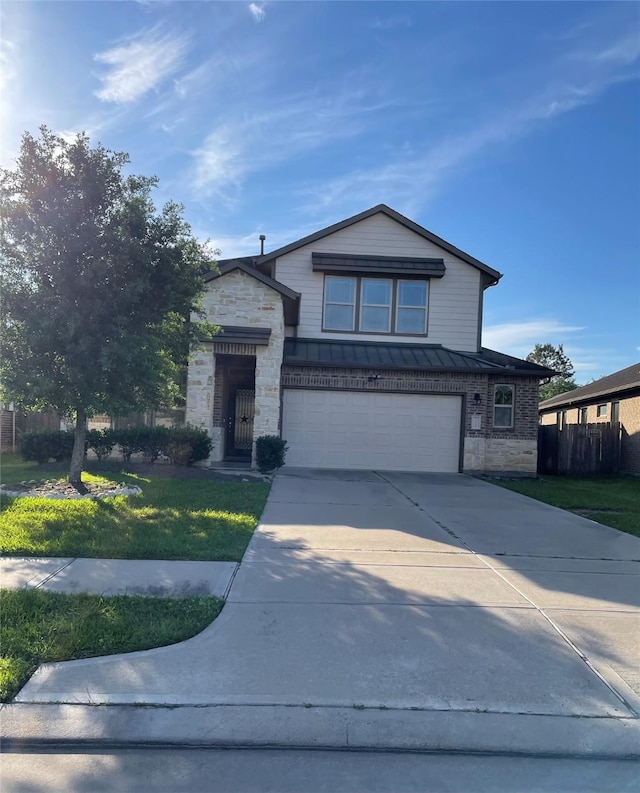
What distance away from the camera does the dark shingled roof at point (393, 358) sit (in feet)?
52.8

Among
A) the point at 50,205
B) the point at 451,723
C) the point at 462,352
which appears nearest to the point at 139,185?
the point at 50,205

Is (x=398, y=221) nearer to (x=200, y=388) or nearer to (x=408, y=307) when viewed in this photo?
(x=408, y=307)

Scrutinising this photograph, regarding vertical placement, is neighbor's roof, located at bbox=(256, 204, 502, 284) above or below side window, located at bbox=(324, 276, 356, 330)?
above

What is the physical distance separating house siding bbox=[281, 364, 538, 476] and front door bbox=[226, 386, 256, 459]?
84.3 inches

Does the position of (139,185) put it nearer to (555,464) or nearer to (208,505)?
(208,505)

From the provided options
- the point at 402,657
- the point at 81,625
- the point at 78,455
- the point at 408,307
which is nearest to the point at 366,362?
the point at 408,307

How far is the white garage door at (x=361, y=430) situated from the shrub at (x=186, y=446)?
3.03 m

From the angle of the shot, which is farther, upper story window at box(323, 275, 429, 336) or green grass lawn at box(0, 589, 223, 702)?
upper story window at box(323, 275, 429, 336)

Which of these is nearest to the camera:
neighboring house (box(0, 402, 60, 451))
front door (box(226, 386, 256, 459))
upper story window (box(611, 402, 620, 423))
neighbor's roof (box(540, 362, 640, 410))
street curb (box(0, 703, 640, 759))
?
street curb (box(0, 703, 640, 759))

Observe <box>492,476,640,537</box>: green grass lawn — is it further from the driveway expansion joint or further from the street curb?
the street curb

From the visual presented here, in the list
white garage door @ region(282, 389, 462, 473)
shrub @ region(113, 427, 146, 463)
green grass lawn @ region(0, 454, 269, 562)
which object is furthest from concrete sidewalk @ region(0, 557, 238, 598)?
white garage door @ region(282, 389, 462, 473)

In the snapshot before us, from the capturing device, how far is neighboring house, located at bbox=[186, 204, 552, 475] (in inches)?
583

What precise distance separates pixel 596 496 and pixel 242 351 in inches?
359

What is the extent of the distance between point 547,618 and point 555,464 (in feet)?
50.9
